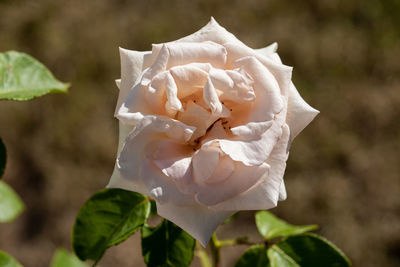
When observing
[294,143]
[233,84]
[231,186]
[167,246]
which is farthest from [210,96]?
[294,143]

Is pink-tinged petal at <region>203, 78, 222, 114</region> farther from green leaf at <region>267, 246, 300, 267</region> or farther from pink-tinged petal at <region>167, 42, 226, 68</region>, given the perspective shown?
green leaf at <region>267, 246, 300, 267</region>

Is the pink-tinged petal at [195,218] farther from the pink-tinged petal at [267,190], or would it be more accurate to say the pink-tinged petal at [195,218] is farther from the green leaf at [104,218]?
the green leaf at [104,218]

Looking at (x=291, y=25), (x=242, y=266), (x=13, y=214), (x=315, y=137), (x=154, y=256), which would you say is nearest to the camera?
(x=154, y=256)

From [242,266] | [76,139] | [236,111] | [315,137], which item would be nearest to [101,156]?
[76,139]

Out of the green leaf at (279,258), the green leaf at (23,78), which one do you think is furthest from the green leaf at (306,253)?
the green leaf at (23,78)

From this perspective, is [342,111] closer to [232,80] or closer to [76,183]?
[76,183]

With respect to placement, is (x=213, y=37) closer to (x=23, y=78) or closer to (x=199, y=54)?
(x=199, y=54)
